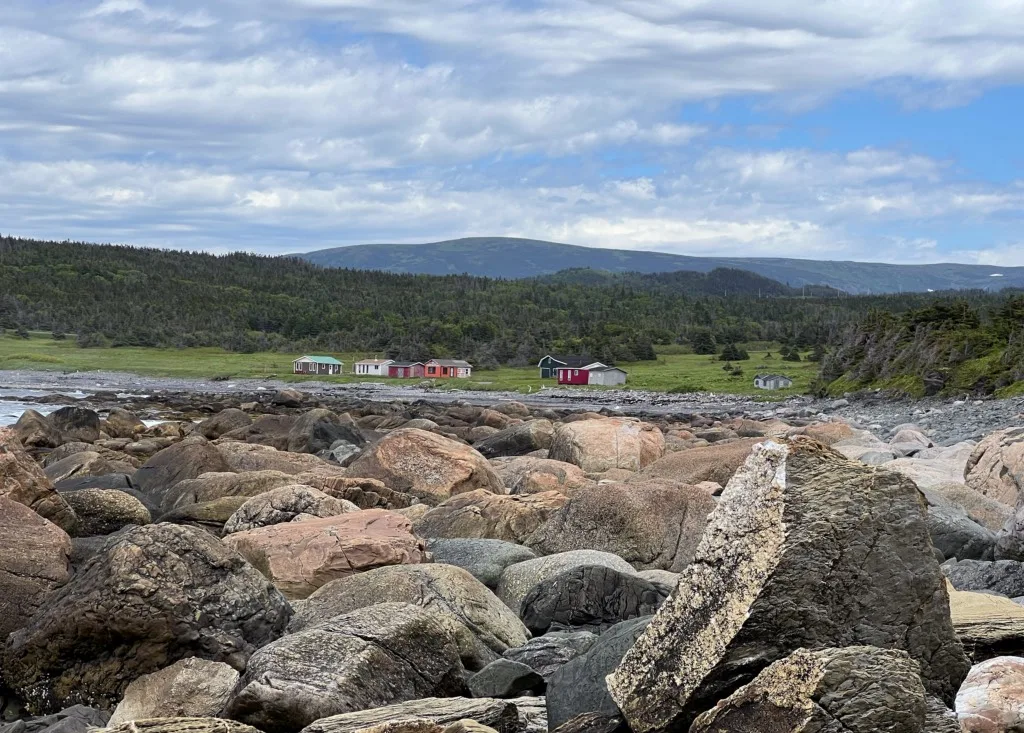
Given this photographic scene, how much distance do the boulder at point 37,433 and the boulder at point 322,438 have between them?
6144mm

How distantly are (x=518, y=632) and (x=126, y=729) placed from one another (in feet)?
12.9

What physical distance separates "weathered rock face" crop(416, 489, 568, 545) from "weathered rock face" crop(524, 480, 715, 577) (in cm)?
68

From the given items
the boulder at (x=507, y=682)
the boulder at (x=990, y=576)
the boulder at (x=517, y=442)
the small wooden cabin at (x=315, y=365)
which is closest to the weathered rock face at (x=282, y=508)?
the boulder at (x=507, y=682)

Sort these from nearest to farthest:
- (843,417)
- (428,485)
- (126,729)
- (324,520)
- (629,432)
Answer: (126,729), (324,520), (428,485), (629,432), (843,417)

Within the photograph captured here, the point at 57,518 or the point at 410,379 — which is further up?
the point at 57,518

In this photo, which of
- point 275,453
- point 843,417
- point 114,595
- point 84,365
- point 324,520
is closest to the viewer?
point 114,595

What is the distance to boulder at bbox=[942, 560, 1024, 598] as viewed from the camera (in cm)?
1023

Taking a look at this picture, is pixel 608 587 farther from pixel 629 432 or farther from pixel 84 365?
pixel 84 365

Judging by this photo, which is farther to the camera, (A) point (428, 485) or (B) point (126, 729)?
(A) point (428, 485)

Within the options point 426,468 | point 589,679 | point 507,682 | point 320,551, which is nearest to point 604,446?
point 426,468

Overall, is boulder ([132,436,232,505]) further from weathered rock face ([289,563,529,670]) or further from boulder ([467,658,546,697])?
boulder ([467,658,546,697])

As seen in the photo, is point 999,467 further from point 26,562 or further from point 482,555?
point 26,562

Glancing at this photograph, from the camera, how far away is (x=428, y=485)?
17.6 meters

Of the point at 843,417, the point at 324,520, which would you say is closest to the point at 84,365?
the point at 843,417
